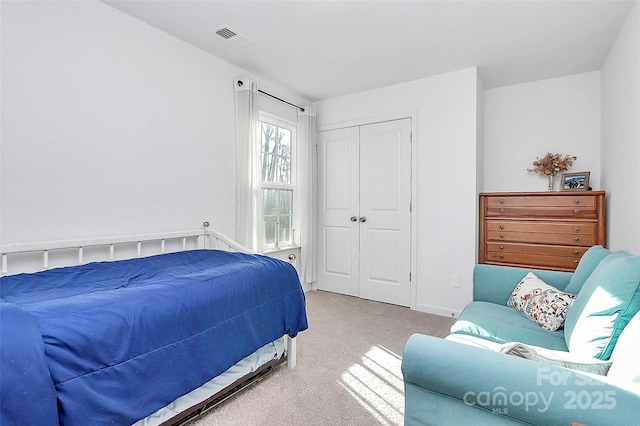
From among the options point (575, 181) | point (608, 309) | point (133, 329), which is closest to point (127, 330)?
point (133, 329)

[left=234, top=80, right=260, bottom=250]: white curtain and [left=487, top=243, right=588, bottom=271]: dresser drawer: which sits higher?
[left=234, top=80, right=260, bottom=250]: white curtain

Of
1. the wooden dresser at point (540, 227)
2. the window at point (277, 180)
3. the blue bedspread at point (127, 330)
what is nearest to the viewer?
the blue bedspread at point (127, 330)

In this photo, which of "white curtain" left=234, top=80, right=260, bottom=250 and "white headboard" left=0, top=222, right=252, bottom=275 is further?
"white curtain" left=234, top=80, right=260, bottom=250

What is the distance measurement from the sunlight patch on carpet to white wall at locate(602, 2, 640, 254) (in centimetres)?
170

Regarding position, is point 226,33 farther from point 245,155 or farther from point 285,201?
point 285,201

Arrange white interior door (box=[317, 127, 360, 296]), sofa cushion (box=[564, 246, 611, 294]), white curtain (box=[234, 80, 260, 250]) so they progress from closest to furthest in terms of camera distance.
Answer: sofa cushion (box=[564, 246, 611, 294]), white curtain (box=[234, 80, 260, 250]), white interior door (box=[317, 127, 360, 296])

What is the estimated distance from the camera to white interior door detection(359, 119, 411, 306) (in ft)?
11.8

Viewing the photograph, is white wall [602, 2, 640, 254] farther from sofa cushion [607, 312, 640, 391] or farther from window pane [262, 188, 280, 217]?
window pane [262, 188, 280, 217]

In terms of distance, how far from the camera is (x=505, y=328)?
5.49 ft

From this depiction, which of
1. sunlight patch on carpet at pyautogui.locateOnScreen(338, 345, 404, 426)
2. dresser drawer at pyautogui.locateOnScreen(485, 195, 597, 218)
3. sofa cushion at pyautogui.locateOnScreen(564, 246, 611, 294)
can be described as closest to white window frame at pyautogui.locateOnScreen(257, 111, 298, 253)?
sunlight patch on carpet at pyautogui.locateOnScreen(338, 345, 404, 426)

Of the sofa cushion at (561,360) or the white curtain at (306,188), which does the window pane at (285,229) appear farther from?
the sofa cushion at (561,360)

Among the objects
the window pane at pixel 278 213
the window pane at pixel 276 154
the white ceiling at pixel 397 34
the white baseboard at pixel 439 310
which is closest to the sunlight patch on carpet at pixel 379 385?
the white baseboard at pixel 439 310

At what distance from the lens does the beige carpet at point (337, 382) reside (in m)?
1.68

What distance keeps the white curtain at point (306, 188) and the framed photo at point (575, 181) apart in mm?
2721
